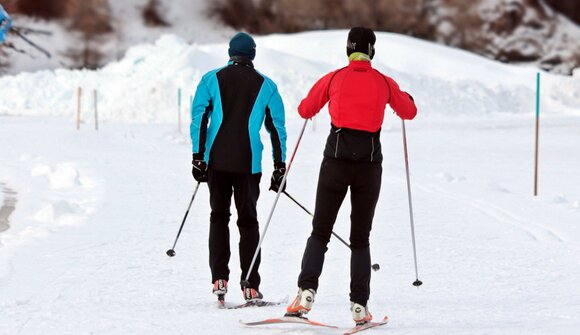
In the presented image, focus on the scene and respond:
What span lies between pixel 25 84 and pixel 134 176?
32141mm

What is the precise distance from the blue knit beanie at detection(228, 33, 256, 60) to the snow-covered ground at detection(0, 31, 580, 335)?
152 cm

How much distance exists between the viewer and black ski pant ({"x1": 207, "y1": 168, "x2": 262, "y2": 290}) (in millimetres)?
5410

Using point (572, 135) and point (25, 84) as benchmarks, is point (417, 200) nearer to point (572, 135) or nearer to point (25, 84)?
point (572, 135)

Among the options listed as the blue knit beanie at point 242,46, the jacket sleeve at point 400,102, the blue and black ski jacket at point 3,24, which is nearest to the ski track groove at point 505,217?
the jacket sleeve at point 400,102

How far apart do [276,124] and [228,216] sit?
65 cm

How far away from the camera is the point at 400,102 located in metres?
4.84

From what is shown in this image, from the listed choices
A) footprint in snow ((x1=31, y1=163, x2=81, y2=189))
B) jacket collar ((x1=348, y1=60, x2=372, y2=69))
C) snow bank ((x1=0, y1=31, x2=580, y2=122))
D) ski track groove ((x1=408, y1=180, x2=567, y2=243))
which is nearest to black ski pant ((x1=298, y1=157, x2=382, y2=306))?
jacket collar ((x1=348, y1=60, x2=372, y2=69))

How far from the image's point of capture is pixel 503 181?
15.9 m

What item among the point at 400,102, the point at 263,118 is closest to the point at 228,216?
the point at 263,118

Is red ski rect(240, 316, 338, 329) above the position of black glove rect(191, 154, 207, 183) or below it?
below

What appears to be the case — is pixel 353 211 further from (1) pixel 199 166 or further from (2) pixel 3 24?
(2) pixel 3 24

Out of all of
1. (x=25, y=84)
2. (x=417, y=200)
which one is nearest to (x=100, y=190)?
(x=417, y=200)

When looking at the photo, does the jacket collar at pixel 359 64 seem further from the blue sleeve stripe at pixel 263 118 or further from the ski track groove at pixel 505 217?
the ski track groove at pixel 505 217

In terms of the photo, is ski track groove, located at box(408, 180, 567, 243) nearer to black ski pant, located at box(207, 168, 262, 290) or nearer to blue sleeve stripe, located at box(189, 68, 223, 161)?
black ski pant, located at box(207, 168, 262, 290)
